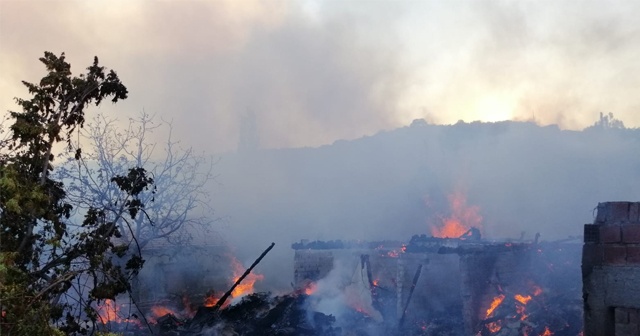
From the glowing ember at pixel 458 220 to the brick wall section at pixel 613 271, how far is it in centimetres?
3598

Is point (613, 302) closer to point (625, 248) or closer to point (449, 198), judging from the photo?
point (625, 248)

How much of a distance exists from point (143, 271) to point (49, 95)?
2094 cm

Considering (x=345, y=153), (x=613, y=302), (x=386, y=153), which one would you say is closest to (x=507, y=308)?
(x=613, y=302)

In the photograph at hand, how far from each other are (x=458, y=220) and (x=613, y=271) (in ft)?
126

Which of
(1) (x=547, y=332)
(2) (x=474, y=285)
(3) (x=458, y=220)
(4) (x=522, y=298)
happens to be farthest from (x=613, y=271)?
(3) (x=458, y=220)

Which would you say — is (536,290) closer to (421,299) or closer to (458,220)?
(421,299)

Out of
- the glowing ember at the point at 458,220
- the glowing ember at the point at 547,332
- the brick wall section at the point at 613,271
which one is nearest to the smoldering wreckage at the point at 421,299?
the glowing ember at the point at 547,332

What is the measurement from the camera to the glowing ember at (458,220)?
40019mm

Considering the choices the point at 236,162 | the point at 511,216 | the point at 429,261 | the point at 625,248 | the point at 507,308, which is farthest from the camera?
the point at 236,162

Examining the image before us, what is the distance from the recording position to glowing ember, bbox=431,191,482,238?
40019 mm

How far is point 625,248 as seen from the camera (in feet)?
13.2

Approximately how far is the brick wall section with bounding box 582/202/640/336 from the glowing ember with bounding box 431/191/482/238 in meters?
36.0

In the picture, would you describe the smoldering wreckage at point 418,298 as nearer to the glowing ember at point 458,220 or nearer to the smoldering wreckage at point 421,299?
the smoldering wreckage at point 421,299

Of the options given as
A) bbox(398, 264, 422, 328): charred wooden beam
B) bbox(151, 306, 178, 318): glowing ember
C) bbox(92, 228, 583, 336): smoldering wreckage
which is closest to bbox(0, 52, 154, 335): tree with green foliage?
bbox(92, 228, 583, 336): smoldering wreckage
